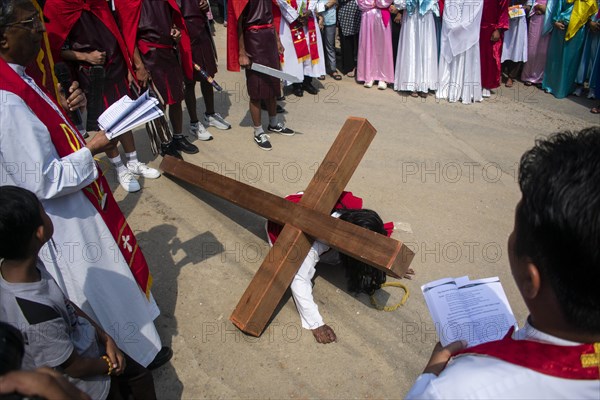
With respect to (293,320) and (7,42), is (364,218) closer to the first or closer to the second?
(293,320)

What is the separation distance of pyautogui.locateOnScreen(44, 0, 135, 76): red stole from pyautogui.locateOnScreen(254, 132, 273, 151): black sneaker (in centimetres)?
183

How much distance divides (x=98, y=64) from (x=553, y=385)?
393 cm

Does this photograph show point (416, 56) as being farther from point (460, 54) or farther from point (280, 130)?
point (280, 130)

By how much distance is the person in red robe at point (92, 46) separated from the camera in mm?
3670

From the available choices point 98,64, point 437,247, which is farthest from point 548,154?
point 98,64

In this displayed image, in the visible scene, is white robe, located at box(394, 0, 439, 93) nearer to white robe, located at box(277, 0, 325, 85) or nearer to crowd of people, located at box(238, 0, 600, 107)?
crowd of people, located at box(238, 0, 600, 107)

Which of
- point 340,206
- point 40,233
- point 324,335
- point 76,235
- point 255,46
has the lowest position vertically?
point 324,335

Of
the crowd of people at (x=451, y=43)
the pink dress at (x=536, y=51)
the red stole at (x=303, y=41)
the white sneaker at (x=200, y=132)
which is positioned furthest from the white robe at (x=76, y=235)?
the pink dress at (x=536, y=51)

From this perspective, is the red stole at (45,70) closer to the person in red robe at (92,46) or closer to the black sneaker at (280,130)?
the person in red robe at (92,46)

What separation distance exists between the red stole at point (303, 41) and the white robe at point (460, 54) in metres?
1.88

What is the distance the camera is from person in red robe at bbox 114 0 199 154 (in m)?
4.16

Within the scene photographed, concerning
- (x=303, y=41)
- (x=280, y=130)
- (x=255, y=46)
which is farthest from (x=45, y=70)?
(x=303, y=41)

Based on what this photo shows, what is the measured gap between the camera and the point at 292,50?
6148 millimetres

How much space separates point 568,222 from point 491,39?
281 inches
